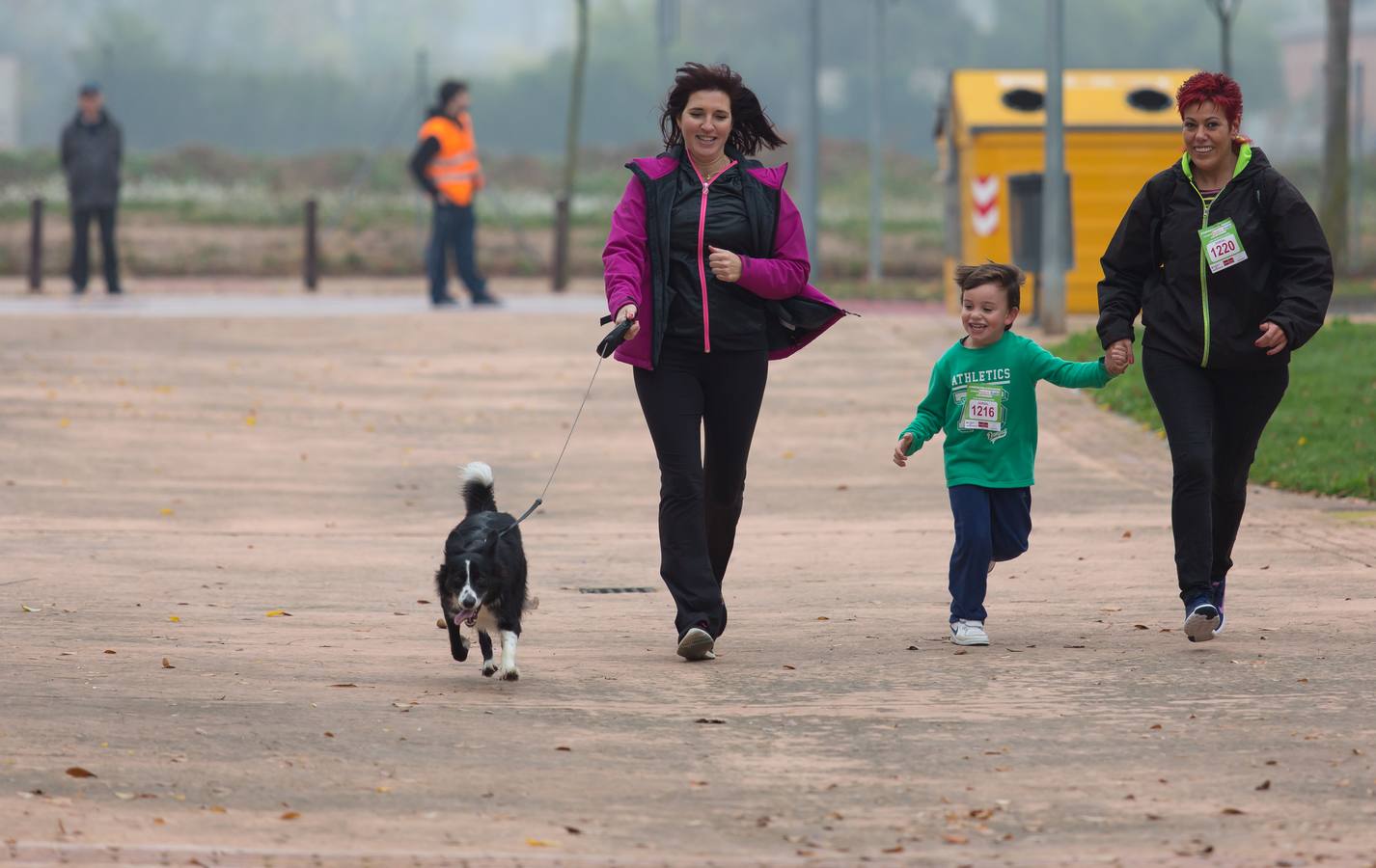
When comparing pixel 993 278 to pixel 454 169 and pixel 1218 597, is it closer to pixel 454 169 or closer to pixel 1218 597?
pixel 1218 597

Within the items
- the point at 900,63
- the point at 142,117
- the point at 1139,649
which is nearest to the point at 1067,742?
the point at 1139,649

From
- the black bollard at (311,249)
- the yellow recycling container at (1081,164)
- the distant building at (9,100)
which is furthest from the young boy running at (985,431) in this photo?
the distant building at (9,100)

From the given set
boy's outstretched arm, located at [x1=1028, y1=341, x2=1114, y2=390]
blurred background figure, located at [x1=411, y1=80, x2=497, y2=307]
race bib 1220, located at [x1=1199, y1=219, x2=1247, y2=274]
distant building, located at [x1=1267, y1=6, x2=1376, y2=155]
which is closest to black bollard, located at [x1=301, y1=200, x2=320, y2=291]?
blurred background figure, located at [x1=411, y1=80, x2=497, y2=307]

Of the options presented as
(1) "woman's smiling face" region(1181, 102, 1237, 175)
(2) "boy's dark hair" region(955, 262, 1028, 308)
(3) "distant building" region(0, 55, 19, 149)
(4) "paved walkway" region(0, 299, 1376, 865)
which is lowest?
(4) "paved walkway" region(0, 299, 1376, 865)

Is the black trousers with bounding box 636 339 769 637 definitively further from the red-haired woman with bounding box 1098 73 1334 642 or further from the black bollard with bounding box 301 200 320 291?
the black bollard with bounding box 301 200 320 291

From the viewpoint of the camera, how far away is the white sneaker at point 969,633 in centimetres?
743

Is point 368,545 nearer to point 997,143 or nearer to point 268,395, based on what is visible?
point 268,395

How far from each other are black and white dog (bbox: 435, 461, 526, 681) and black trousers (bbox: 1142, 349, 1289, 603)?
6.66 ft

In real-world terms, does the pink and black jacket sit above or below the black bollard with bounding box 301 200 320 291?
below


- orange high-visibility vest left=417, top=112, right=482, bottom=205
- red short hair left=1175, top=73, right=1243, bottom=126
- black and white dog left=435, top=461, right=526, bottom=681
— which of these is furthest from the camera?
orange high-visibility vest left=417, top=112, right=482, bottom=205

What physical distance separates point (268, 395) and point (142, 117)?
205 feet

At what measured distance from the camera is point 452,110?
893 inches

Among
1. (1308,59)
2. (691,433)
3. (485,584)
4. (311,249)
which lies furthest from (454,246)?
(1308,59)

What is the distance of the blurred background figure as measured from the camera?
878 inches
